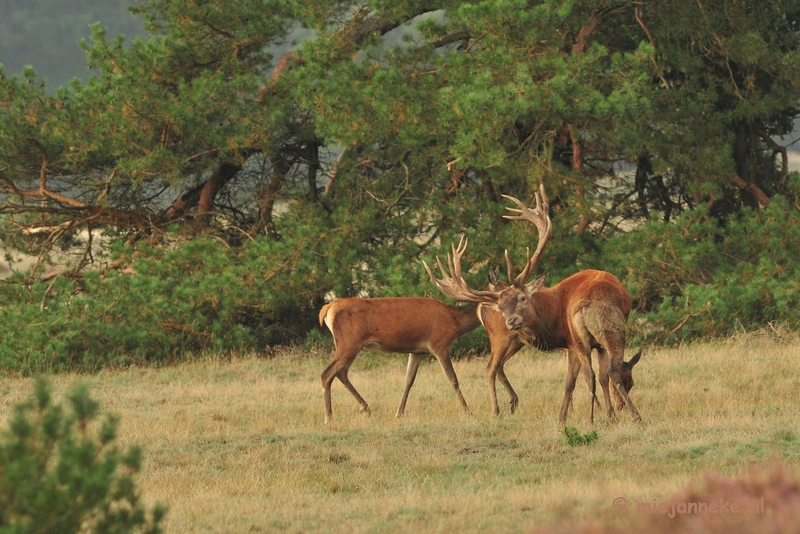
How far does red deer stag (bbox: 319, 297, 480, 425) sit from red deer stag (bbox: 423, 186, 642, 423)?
776mm

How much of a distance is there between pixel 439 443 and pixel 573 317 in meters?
1.83

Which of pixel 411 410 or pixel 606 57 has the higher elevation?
pixel 606 57

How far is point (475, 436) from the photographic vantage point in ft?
31.2

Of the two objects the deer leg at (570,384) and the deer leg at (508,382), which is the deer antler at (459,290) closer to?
the deer leg at (570,384)

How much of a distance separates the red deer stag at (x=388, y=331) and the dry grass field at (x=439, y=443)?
0.42 metres

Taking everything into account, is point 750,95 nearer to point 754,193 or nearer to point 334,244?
point 754,193

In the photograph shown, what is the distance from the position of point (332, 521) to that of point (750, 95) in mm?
13029

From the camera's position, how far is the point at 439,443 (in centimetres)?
922

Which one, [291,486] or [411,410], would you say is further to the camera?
[411,410]

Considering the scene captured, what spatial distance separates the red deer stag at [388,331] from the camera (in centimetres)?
1138

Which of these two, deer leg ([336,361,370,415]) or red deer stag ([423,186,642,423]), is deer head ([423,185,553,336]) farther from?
deer leg ([336,361,370,415])

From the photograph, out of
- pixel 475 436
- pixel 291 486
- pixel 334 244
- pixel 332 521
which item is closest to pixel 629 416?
pixel 475 436

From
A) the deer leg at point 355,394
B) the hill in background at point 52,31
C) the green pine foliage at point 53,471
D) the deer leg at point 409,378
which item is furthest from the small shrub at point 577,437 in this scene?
the hill in background at point 52,31
